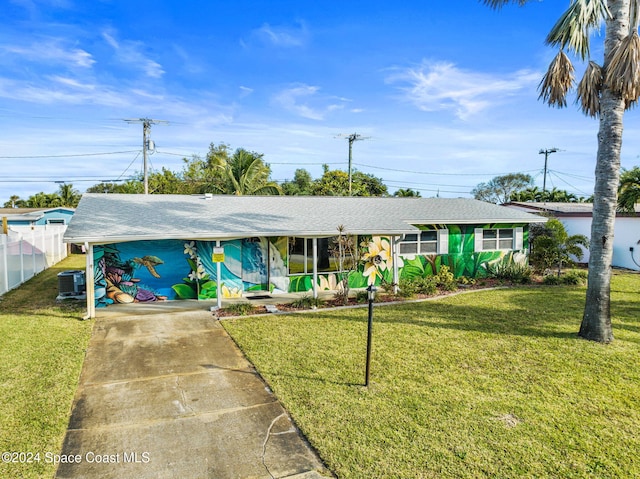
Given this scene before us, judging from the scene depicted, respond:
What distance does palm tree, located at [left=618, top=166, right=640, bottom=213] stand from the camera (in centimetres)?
1811

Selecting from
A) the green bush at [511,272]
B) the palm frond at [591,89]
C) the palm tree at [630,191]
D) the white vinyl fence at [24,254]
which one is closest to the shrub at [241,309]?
the white vinyl fence at [24,254]

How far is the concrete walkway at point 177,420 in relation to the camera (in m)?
4.11

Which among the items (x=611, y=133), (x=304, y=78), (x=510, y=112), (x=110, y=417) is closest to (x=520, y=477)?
(x=110, y=417)

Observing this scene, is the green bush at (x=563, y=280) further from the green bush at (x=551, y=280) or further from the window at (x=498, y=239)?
the window at (x=498, y=239)

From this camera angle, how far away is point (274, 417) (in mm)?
5133

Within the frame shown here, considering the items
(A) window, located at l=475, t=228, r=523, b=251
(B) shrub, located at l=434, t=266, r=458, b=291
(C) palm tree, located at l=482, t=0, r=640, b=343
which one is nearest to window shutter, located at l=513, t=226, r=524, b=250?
(A) window, located at l=475, t=228, r=523, b=251

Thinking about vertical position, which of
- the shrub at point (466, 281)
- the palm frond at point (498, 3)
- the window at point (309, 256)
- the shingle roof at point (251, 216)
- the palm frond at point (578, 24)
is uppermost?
the palm frond at point (498, 3)

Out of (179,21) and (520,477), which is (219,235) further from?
(520,477)

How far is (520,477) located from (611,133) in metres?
7.56

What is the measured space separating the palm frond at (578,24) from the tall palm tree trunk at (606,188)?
36 centimetres

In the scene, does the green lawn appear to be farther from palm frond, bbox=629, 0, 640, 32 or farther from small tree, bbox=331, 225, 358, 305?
palm frond, bbox=629, 0, 640, 32

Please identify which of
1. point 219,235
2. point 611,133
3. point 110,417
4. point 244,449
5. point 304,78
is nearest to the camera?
point 244,449

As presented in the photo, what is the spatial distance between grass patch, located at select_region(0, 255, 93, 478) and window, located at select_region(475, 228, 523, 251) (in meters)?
14.4

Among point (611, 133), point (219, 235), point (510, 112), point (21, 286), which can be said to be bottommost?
point (21, 286)
